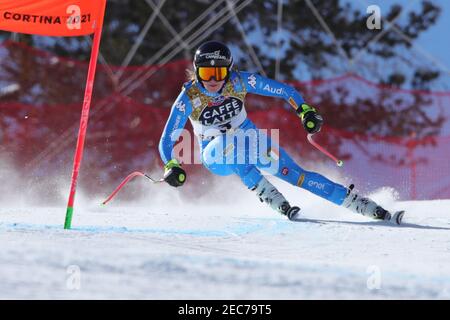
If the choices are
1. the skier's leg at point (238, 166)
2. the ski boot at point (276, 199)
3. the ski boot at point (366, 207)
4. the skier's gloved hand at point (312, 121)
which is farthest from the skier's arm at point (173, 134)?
the ski boot at point (366, 207)

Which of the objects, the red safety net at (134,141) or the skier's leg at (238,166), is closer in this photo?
the skier's leg at (238,166)

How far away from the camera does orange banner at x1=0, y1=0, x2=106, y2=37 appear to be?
17.4 feet

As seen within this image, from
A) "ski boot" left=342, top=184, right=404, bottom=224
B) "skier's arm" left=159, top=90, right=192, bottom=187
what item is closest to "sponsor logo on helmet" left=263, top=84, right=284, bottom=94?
"skier's arm" left=159, top=90, right=192, bottom=187

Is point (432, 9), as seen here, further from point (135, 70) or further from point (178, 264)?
point (178, 264)

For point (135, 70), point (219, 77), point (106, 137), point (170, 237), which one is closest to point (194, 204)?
point (106, 137)

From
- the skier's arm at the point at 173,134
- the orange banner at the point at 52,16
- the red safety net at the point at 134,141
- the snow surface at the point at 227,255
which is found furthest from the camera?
the red safety net at the point at 134,141

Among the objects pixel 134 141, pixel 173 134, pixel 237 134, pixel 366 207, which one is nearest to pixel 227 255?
pixel 173 134

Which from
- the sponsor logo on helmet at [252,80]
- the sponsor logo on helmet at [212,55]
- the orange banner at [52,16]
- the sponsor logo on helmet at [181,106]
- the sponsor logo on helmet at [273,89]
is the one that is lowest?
the sponsor logo on helmet at [181,106]

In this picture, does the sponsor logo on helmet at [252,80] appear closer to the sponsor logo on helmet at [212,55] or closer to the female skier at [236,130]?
the female skier at [236,130]

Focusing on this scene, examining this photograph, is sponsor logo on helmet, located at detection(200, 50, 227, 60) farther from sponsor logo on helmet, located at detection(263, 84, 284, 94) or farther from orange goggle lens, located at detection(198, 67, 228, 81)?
sponsor logo on helmet, located at detection(263, 84, 284, 94)

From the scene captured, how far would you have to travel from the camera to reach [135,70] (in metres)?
9.42

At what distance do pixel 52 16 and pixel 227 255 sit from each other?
215 centimetres

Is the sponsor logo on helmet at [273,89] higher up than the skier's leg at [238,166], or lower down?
higher up

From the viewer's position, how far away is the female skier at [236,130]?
19.0 ft
